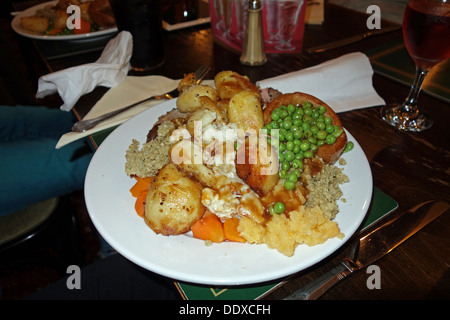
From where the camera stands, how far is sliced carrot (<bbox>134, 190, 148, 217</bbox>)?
1.15 metres

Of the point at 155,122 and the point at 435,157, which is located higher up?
the point at 155,122

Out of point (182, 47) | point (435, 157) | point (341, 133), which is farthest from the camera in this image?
point (182, 47)

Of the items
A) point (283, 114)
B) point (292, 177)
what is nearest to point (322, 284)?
point (292, 177)

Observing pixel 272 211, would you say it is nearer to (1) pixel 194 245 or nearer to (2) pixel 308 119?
(1) pixel 194 245

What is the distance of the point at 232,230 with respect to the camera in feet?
3.53

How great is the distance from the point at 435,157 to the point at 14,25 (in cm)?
340

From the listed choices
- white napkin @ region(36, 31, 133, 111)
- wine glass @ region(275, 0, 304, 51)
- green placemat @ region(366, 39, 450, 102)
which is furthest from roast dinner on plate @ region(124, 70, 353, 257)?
wine glass @ region(275, 0, 304, 51)

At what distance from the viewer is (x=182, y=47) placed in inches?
106

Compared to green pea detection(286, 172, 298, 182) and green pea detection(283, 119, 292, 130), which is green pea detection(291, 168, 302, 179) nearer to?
green pea detection(286, 172, 298, 182)

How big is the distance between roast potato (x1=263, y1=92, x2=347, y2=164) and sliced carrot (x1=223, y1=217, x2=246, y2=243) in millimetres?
498

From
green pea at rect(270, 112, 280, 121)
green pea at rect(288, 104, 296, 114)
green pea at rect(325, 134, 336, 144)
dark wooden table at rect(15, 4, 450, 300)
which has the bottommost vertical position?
dark wooden table at rect(15, 4, 450, 300)

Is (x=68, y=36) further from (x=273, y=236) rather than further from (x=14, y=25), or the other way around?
(x=273, y=236)
